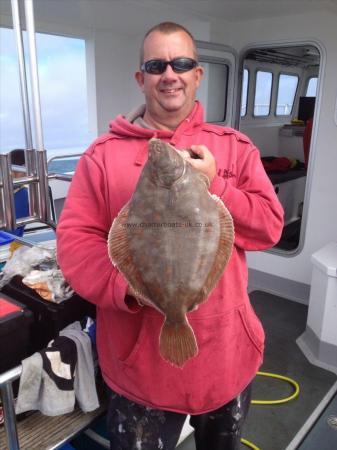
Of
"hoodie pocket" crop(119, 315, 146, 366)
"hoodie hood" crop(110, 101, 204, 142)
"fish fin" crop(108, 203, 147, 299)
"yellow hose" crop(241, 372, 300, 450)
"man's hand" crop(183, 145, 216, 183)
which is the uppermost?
"hoodie hood" crop(110, 101, 204, 142)

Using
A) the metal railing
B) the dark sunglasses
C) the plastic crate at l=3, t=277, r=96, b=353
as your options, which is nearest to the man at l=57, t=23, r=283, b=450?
the dark sunglasses

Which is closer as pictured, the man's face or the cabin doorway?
the man's face

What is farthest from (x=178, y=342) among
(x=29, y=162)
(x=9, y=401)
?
(x=29, y=162)

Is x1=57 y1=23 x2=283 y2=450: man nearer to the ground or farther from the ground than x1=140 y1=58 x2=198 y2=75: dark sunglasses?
nearer to the ground

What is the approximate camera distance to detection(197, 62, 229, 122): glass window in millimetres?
4512

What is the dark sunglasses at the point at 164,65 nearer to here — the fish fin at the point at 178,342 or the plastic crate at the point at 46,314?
the fish fin at the point at 178,342

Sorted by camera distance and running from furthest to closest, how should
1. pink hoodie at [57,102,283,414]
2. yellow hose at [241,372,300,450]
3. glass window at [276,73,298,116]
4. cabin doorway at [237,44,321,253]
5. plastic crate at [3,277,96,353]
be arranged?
glass window at [276,73,298,116], cabin doorway at [237,44,321,253], yellow hose at [241,372,300,450], plastic crate at [3,277,96,353], pink hoodie at [57,102,283,414]

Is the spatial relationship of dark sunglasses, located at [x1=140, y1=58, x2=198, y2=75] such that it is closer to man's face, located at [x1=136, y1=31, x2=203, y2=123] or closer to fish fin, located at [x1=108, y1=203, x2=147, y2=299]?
man's face, located at [x1=136, y1=31, x2=203, y2=123]

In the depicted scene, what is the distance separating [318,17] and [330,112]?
39.3 inches

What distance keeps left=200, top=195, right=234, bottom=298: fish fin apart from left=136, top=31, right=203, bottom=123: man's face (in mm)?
510

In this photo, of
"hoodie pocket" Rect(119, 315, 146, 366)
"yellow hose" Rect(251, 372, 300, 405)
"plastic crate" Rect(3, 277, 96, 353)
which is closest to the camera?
"hoodie pocket" Rect(119, 315, 146, 366)

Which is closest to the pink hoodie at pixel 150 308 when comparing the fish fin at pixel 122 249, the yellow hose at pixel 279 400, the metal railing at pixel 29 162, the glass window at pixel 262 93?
the fish fin at pixel 122 249

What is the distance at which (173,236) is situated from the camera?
1.11m

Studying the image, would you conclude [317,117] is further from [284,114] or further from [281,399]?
[284,114]
